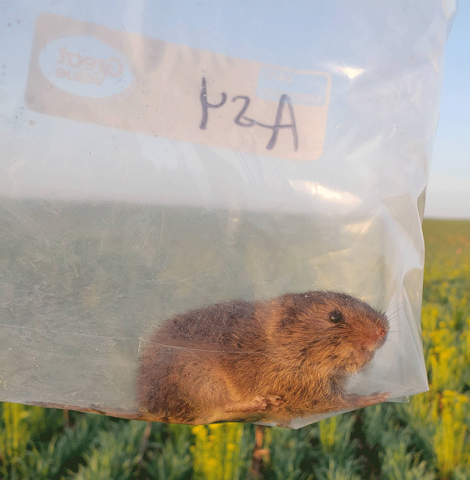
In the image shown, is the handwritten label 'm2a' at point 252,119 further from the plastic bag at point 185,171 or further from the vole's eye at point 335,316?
the vole's eye at point 335,316

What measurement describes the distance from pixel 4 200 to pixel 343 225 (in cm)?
83

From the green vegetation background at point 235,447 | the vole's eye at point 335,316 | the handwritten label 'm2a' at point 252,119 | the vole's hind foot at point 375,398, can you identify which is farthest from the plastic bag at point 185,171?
the green vegetation background at point 235,447

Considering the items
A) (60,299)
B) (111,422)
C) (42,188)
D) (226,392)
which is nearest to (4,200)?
(42,188)

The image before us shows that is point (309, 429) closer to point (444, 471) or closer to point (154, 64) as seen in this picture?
point (444, 471)

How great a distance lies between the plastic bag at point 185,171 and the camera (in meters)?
0.98

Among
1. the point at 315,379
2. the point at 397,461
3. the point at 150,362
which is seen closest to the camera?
the point at 150,362

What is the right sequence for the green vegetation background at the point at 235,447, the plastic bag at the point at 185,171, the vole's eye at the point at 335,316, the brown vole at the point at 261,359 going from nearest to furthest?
1. the plastic bag at the point at 185,171
2. the brown vole at the point at 261,359
3. the vole's eye at the point at 335,316
4. the green vegetation background at the point at 235,447

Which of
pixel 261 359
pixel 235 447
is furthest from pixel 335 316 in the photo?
pixel 235 447

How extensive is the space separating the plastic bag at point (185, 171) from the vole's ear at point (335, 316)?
0.41 feet

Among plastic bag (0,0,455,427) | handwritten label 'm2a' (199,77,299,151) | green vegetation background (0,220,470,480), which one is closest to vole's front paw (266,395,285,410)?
plastic bag (0,0,455,427)

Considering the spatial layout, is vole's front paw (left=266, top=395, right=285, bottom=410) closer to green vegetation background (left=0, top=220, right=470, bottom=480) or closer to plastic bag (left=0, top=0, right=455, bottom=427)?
plastic bag (left=0, top=0, right=455, bottom=427)

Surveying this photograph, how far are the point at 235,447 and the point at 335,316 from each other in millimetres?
1337

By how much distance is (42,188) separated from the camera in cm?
99

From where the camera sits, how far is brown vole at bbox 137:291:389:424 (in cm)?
110
